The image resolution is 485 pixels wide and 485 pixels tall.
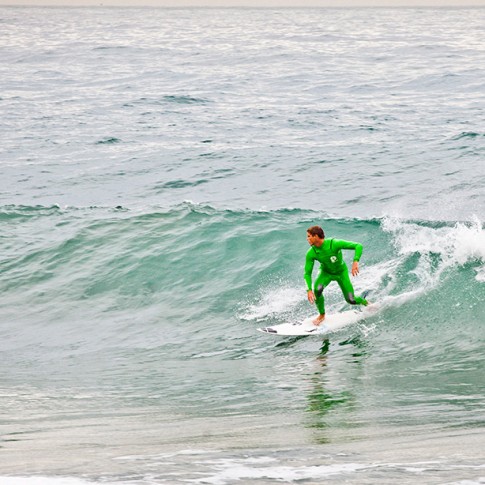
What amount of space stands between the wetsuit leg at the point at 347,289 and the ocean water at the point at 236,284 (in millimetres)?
390

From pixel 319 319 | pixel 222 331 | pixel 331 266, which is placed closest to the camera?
pixel 331 266

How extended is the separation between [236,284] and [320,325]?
4.00m

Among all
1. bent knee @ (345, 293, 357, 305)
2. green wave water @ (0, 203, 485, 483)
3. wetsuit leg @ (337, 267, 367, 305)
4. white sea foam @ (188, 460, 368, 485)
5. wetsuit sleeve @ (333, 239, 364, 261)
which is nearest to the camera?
white sea foam @ (188, 460, 368, 485)

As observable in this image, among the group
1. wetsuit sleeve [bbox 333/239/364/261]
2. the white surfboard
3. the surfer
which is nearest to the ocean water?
the white surfboard

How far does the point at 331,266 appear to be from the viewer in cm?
1542

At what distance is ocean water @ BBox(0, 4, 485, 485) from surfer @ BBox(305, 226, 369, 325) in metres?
0.61

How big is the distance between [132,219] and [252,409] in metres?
13.4

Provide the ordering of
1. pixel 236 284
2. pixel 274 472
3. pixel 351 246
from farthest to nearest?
pixel 236 284, pixel 351 246, pixel 274 472

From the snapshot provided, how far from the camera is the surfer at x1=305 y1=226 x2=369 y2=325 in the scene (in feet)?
49.1

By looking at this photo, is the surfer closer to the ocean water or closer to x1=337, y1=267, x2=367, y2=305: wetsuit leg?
x1=337, y1=267, x2=367, y2=305: wetsuit leg

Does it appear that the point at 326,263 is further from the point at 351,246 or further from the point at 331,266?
the point at 351,246

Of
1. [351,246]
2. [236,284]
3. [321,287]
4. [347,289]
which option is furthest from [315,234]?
[236,284]

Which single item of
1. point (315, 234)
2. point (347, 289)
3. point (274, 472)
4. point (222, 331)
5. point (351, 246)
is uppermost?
point (274, 472)

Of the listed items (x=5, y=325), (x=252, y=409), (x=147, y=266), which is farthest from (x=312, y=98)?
(x=252, y=409)
